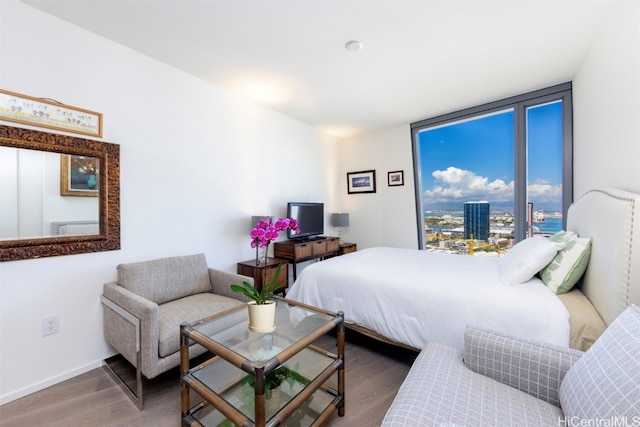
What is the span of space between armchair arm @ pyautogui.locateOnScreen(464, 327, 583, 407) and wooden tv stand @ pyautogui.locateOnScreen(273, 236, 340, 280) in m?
2.38

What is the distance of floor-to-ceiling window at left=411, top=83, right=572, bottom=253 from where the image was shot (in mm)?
2998

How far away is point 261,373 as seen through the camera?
107 centimetres

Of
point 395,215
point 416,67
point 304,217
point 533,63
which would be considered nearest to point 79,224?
point 304,217

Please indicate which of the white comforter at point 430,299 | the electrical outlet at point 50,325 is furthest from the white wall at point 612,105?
the electrical outlet at point 50,325

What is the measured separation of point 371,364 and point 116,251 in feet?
7.19

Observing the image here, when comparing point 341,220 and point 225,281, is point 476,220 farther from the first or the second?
point 225,281

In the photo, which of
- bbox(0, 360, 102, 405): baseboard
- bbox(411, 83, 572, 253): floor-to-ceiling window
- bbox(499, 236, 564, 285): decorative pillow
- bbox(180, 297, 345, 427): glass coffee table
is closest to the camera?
bbox(180, 297, 345, 427): glass coffee table

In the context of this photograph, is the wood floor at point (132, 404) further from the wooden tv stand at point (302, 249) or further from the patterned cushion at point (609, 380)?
the wooden tv stand at point (302, 249)

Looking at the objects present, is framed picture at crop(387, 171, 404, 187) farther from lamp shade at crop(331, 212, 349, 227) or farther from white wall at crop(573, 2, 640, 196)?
white wall at crop(573, 2, 640, 196)

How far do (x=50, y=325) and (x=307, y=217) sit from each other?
2710mm

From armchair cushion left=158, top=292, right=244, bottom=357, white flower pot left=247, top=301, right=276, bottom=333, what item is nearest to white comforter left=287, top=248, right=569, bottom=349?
armchair cushion left=158, top=292, right=244, bottom=357

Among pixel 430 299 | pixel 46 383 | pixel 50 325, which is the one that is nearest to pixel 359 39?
pixel 430 299

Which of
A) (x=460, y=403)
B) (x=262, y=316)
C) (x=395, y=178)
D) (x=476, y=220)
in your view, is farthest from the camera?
(x=395, y=178)

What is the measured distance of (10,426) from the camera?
4.79 ft
